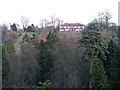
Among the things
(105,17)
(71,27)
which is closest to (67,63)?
(105,17)

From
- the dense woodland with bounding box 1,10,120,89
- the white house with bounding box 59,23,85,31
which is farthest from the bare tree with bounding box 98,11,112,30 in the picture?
the dense woodland with bounding box 1,10,120,89

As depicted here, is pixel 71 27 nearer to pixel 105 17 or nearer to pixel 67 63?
pixel 105 17

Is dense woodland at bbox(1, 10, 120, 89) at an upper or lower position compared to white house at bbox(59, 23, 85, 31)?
lower

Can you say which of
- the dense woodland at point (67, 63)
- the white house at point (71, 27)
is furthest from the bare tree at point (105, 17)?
the dense woodland at point (67, 63)

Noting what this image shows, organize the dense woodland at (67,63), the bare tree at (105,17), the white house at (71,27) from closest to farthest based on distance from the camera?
1. the dense woodland at (67,63)
2. the bare tree at (105,17)
3. the white house at (71,27)

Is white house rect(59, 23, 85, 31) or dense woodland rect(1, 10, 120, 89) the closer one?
dense woodland rect(1, 10, 120, 89)

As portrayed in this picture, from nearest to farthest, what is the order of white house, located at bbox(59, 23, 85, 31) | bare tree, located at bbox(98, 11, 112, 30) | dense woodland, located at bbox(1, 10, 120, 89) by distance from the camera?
dense woodland, located at bbox(1, 10, 120, 89) < bare tree, located at bbox(98, 11, 112, 30) < white house, located at bbox(59, 23, 85, 31)

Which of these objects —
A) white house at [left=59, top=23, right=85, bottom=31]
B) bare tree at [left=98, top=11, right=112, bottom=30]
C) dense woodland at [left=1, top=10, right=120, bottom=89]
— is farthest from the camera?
white house at [left=59, top=23, right=85, bottom=31]

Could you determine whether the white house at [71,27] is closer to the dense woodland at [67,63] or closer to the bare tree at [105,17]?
the bare tree at [105,17]

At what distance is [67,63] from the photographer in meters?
12.9

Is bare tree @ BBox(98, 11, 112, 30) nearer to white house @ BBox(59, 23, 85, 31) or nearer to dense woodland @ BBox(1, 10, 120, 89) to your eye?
white house @ BBox(59, 23, 85, 31)

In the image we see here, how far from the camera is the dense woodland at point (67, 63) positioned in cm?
1074

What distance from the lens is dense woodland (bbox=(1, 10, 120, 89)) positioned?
10.7 m

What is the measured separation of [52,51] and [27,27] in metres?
16.3
